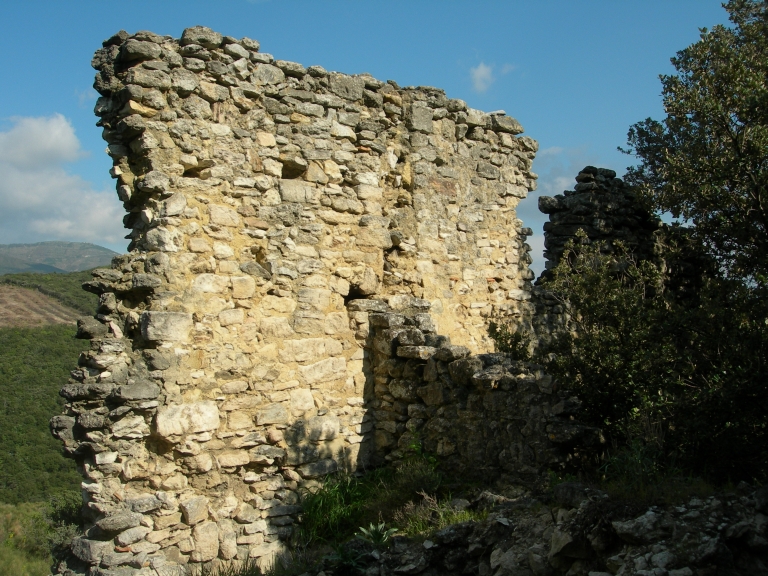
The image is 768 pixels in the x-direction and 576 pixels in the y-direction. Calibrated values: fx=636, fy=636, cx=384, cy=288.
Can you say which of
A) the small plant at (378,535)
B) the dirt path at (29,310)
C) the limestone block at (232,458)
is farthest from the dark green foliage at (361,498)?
the dirt path at (29,310)

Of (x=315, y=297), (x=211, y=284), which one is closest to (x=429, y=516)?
(x=315, y=297)

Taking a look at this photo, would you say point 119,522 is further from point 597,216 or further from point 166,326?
point 597,216

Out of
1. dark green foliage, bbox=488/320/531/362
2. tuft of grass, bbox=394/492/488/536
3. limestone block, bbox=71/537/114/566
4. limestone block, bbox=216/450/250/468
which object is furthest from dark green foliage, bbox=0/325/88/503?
tuft of grass, bbox=394/492/488/536

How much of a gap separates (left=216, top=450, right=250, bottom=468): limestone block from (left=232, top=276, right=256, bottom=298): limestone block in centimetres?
135

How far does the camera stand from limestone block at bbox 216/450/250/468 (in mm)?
5355

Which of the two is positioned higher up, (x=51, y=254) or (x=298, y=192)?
(x=51, y=254)

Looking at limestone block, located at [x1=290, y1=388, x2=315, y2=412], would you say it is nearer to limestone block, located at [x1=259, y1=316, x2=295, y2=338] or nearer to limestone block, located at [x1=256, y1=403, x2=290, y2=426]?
limestone block, located at [x1=256, y1=403, x2=290, y2=426]

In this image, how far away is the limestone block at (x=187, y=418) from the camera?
503cm

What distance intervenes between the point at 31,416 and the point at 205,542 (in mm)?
15360

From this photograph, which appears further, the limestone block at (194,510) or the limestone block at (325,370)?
the limestone block at (325,370)

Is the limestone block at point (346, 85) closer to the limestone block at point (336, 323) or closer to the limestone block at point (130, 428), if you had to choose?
the limestone block at point (336, 323)

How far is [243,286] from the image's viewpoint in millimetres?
5680

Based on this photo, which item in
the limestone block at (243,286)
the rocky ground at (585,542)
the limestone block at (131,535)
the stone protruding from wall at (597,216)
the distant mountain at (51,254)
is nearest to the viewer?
the rocky ground at (585,542)

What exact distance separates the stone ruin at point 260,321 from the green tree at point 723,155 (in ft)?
6.38
